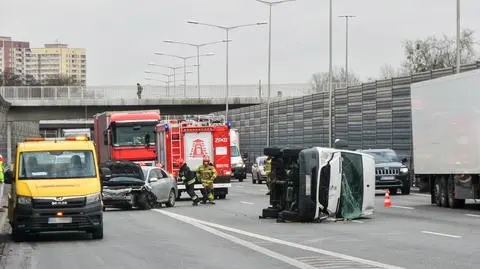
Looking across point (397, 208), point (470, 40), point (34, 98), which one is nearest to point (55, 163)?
point (397, 208)

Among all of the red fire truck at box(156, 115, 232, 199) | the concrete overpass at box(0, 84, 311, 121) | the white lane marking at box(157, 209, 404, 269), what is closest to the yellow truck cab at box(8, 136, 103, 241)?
the white lane marking at box(157, 209, 404, 269)

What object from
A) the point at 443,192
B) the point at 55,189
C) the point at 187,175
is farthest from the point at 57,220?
the point at 187,175

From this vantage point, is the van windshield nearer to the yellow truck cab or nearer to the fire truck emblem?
the yellow truck cab

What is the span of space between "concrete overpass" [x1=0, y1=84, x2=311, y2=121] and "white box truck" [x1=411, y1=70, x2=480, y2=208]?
53.2 meters

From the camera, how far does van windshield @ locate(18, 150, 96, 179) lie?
20.2 metres

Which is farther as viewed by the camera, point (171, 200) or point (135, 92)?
point (135, 92)

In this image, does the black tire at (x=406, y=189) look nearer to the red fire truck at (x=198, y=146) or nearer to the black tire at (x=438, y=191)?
the red fire truck at (x=198, y=146)

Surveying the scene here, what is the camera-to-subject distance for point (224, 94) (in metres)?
88.7

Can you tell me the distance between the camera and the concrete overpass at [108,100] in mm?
81562

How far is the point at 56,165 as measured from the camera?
67.0 ft

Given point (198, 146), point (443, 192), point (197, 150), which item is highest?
point (198, 146)

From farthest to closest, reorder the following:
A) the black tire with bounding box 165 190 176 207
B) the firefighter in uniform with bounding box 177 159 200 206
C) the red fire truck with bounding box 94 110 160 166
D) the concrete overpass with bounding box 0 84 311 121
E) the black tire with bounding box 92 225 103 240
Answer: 1. the concrete overpass with bounding box 0 84 311 121
2. the red fire truck with bounding box 94 110 160 166
3. the firefighter in uniform with bounding box 177 159 200 206
4. the black tire with bounding box 165 190 176 207
5. the black tire with bounding box 92 225 103 240

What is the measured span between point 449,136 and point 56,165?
13032mm

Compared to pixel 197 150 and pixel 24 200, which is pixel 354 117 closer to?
pixel 197 150
